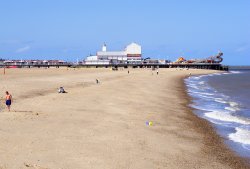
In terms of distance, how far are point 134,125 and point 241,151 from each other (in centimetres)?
441

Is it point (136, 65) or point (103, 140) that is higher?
point (103, 140)

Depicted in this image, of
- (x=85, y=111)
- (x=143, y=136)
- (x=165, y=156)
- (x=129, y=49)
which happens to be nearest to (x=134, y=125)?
(x=143, y=136)

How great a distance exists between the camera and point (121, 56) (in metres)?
164

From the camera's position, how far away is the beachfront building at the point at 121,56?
520 feet

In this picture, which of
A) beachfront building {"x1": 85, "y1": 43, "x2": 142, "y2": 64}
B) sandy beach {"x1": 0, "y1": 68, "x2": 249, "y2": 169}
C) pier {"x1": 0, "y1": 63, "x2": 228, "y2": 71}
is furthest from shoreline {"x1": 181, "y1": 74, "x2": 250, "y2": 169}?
beachfront building {"x1": 85, "y1": 43, "x2": 142, "y2": 64}

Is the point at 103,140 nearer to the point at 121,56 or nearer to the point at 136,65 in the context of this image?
the point at 136,65

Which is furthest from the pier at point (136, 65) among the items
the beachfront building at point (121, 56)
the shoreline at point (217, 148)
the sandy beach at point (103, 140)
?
the shoreline at point (217, 148)

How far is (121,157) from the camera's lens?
1052 cm

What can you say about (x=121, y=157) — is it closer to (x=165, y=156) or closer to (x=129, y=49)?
(x=165, y=156)

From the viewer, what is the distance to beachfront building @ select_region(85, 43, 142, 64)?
520 ft

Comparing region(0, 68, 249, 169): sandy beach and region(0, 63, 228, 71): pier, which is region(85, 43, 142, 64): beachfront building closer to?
region(0, 63, 228, 71): pier

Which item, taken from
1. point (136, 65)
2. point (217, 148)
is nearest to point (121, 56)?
point (136, 65)

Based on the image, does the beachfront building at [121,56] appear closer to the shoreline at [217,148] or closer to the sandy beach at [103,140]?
the sandy beach at [103,140]

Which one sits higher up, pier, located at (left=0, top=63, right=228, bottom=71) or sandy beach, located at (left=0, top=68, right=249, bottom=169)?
sandy beach, located at (left=0, top=68, right=249, bottom=169)
